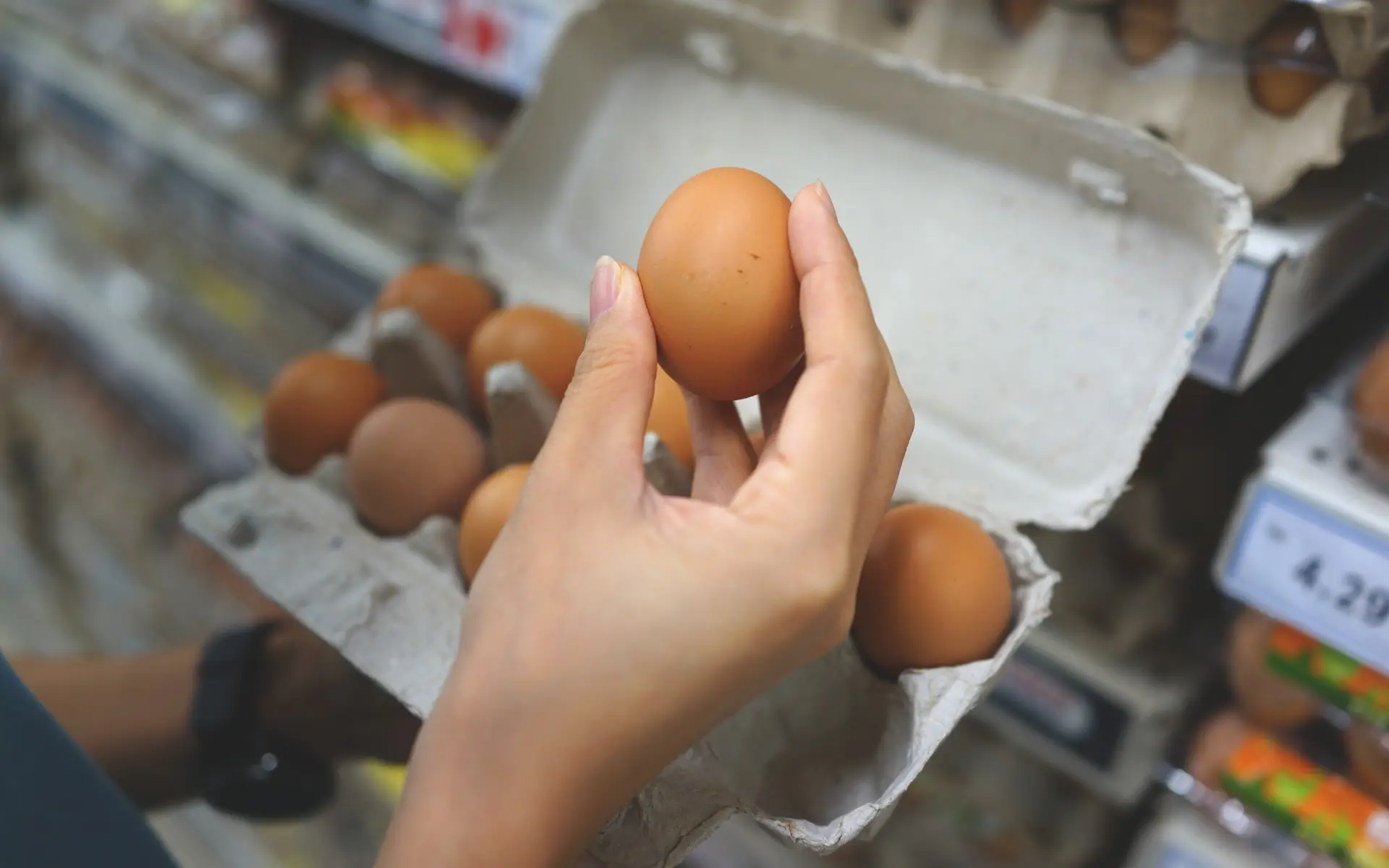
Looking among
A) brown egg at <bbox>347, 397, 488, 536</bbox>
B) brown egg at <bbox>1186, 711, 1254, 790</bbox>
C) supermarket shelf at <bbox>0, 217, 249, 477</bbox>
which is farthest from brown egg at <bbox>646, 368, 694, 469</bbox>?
supermarket shelf at <bbox>0, 217, 249, 477</bbox>

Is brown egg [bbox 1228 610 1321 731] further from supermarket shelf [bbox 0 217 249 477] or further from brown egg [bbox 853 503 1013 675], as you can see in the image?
supermarket shelf [bbox 0 217 249 477]

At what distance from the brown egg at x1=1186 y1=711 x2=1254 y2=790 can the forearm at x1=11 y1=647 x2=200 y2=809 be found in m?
1.24

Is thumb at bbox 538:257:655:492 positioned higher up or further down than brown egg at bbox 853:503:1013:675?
higher up

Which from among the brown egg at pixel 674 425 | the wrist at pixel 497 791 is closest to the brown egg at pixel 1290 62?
the brown egg at pixel 674 425

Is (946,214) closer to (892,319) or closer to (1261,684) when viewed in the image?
(892,319)

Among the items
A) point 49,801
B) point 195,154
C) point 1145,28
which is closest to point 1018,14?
point 1145,28

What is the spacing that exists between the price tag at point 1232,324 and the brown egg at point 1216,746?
18.3 inches

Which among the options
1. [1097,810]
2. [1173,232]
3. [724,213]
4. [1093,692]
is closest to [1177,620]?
[1093,692]

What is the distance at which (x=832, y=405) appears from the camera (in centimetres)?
57

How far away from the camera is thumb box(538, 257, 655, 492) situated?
58cm

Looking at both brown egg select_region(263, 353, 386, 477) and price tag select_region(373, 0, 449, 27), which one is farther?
price tag select_region(373, 0, 449, 27)

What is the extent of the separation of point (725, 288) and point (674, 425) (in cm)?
31

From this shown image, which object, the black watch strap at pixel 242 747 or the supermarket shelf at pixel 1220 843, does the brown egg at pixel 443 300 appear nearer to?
the black watch strap at pixel 242 747

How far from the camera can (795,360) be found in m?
0.77
